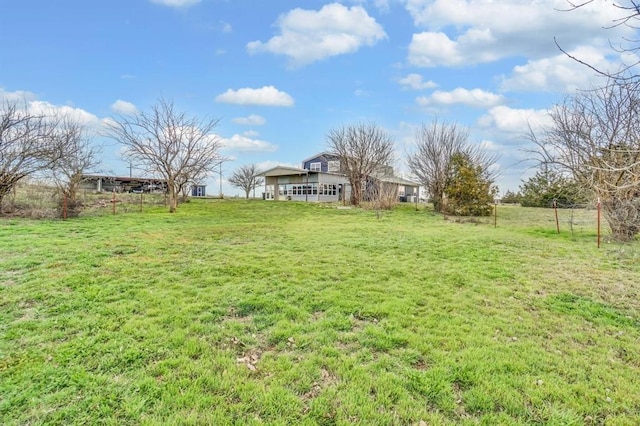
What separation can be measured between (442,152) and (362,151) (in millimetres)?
5981

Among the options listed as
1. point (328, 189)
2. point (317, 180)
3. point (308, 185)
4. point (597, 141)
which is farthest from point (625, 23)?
point (308, 185)

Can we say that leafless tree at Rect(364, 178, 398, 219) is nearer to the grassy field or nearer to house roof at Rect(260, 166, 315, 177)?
house roof at Rect(260, 166, 315, 177)

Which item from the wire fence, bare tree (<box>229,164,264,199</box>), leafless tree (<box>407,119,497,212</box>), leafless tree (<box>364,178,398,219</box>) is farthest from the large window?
the wire fence

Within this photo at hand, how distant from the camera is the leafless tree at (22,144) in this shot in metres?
13.6

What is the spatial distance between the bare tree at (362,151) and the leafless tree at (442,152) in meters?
3.26

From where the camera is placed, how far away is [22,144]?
13992 millimetres

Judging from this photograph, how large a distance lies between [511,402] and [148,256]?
6.73 metres

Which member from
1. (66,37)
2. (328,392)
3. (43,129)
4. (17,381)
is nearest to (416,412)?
(328,392)

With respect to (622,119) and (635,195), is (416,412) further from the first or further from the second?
(622,119)

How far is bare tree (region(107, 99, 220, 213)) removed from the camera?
736 inches

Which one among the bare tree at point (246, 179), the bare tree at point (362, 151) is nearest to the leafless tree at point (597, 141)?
the bare tree at point (362, 151)

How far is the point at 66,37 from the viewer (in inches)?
432

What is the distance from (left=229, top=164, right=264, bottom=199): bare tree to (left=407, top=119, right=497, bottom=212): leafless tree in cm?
2408

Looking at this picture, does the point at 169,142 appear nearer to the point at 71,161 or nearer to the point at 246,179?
the point at 71,161
